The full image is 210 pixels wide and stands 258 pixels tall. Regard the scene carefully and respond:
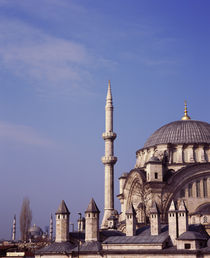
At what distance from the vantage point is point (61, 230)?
39.9 metres

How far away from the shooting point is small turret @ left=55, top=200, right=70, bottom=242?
39844mm

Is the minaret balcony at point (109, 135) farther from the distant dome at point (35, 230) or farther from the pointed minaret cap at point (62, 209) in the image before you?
the distant dome at point (35, 230)

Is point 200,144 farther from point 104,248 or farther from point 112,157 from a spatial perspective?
point 104,248

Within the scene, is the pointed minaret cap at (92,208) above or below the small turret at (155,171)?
below

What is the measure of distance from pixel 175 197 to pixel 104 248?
12.3m

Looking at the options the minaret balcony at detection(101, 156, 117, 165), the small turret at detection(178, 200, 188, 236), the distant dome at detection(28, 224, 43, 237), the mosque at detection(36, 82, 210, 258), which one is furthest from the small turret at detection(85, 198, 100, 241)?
the distant dome at detection(28, 224, 43, 237)

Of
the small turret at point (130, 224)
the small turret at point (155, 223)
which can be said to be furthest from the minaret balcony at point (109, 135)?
the small turret at point (155, 223)

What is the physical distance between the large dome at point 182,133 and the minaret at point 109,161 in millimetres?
4445

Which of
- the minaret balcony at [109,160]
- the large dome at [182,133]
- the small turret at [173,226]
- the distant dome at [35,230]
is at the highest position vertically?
the large dome at [182,133]

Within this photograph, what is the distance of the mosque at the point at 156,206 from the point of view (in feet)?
116

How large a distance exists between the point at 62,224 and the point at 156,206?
830 cm

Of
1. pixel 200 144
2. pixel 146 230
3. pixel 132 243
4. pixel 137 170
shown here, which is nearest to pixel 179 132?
pixel 200 144

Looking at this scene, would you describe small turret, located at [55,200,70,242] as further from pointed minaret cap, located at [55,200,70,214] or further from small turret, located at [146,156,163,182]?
small turret, located at [146,156,163,182]

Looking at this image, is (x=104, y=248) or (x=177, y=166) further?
(x=177, y=166)
